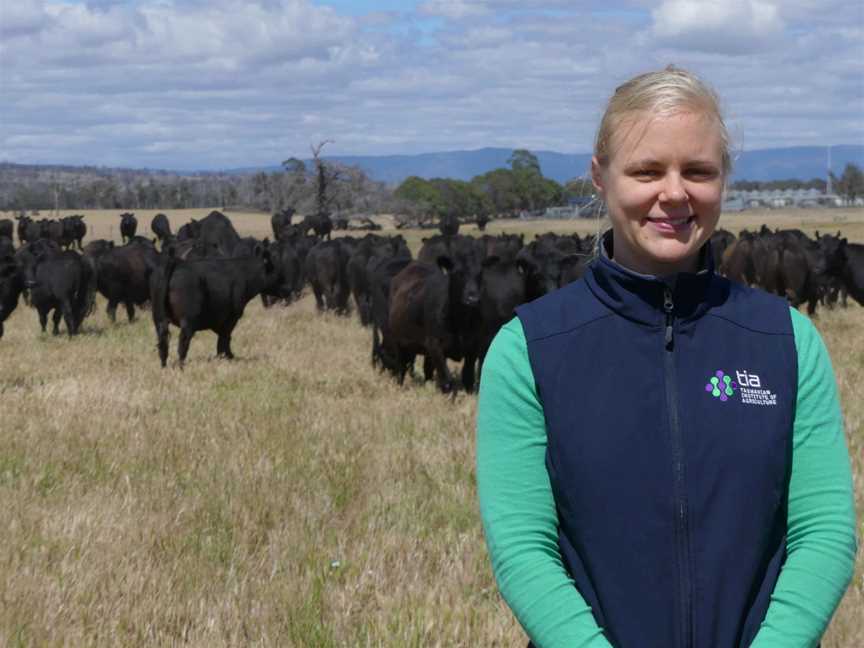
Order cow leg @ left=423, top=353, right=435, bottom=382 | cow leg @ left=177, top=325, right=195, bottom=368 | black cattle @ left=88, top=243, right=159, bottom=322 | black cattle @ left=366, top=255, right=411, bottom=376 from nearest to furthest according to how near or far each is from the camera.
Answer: cow leg @ left=423, top=353, right=435, bottom=382 < black cattle @ left=366, top=255, right=411, bottom=376 < cow leg @ left=177, top=325, right=195, bottom=368 < black cattle @ left=88, top=243, right=159, bottom=322

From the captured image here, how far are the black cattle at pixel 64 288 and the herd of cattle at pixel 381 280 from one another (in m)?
0.02

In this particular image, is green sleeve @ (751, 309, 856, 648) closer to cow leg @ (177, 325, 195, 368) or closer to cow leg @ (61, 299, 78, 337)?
cow leg @ (177, 325, 195, 368)

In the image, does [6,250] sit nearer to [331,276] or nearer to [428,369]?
[331,276]

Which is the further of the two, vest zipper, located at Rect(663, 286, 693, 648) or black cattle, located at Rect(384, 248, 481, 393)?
black cattle, located at Rect(384, 248, 481, 393)

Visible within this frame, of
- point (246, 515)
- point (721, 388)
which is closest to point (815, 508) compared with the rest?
point (721, 388)

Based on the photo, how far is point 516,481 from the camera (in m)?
2.41

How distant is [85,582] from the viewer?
Answer: 5438mm

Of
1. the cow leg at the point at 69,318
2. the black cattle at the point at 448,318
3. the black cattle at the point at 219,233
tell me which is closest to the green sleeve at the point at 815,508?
the black cattle at the point at 448,318

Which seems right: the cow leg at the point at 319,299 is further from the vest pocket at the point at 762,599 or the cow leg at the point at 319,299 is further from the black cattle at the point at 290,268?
the vest pocket at the point at 762,599

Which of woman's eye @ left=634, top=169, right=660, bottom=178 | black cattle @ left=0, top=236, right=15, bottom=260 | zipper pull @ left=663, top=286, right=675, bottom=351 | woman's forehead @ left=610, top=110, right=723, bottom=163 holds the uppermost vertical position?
woman's forehead @ left=610, top=110, right=723, bottom=163

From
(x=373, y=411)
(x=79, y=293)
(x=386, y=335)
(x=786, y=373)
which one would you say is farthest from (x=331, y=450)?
(x=79, y=293)

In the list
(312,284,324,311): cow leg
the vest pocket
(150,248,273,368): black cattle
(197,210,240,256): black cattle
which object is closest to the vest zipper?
the vest pocket

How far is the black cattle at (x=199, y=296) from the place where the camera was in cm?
1558

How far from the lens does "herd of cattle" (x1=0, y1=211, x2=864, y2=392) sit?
13.3 metres
